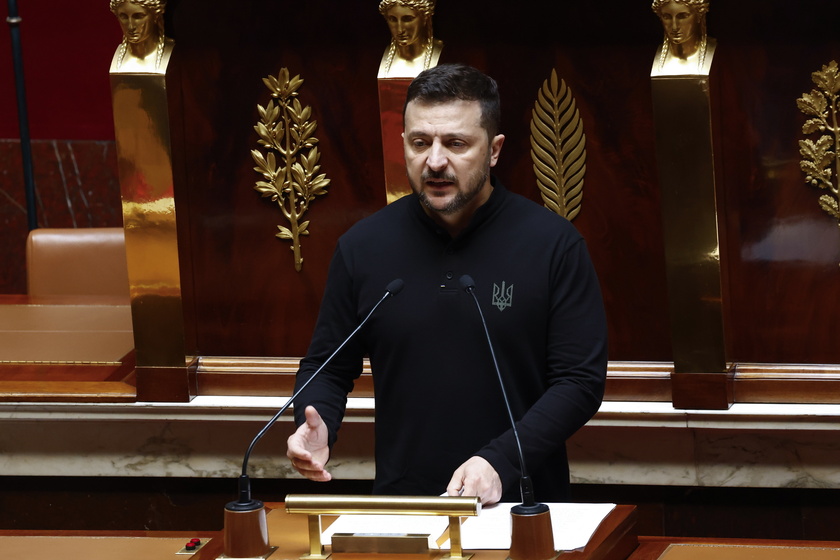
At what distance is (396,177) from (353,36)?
0.34 metres

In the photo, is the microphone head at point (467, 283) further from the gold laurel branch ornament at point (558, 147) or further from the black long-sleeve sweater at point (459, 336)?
the gold laurel branch ornament at point (558, 147)

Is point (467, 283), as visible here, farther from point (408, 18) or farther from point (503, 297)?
point (408, 18)

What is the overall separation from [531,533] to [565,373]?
44 cm

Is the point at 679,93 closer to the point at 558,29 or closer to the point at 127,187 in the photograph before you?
the point at 558,29

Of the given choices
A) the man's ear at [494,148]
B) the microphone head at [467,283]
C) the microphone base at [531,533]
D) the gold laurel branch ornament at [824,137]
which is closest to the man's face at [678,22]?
the gold laurel branch ornament at [824,137]

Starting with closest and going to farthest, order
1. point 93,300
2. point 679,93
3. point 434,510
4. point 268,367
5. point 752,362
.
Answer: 1. point 434,510
2. point 679,93
3. point 752,362
4. point 268,367
5. point 93,300

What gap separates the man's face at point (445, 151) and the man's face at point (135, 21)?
3.52 ft

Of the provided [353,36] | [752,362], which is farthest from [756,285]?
[353,36]

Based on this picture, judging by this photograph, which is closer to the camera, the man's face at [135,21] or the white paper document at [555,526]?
the white paper document at [555,526]

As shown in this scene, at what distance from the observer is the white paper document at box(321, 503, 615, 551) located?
73.5 inches

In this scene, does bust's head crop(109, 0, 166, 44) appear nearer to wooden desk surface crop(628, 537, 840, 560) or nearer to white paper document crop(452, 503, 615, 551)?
white paper document crop(452, 503, 615, 551)

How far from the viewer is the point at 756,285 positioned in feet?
9.76

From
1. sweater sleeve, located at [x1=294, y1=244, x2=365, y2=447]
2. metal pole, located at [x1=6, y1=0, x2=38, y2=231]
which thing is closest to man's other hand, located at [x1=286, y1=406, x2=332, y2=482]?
sweater sleeve, located at [x1=294, y1=244, x2=365, y2=447]

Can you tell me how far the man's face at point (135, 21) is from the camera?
3.08 m
